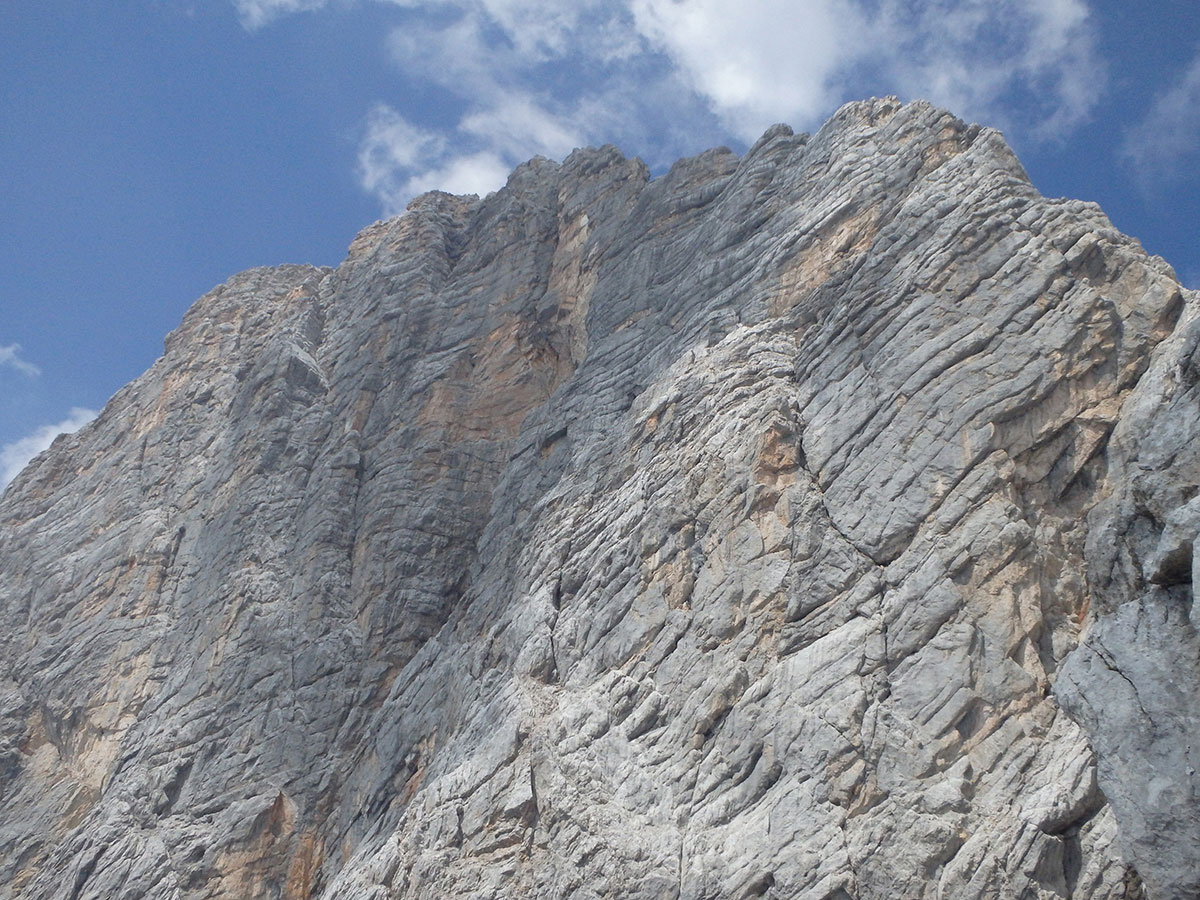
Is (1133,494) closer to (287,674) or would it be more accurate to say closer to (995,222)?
(995,222)

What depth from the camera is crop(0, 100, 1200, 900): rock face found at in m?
21.6

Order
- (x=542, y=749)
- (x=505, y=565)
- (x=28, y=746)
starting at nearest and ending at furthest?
(x=542, y=749), (x=505, y=565), (x=28, y=746)

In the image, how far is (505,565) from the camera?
120 ft

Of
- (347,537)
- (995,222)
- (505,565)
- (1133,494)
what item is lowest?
(1133,494)

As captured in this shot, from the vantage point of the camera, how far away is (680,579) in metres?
29.6

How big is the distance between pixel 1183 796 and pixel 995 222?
1882 centimetres

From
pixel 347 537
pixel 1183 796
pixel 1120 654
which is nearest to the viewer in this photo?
pixel 1183 796

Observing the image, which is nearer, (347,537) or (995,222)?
(995,222)

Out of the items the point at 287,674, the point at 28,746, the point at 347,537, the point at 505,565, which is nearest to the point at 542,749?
the point at 505,565

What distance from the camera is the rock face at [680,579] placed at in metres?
21.6

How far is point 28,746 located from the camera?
47531 millimetres

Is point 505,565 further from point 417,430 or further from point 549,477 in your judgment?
point 417,430

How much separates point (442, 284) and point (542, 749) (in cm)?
3193

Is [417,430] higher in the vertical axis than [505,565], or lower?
higher
